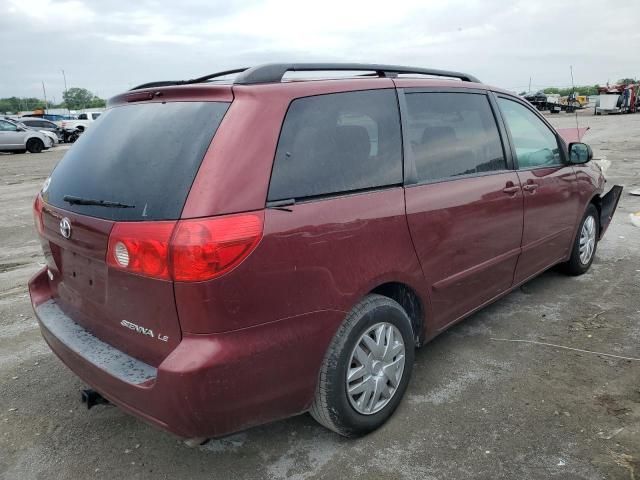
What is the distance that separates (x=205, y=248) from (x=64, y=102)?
103144 mm

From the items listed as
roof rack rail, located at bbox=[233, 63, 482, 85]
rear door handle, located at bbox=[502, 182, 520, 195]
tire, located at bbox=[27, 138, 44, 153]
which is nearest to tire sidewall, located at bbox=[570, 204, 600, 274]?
rear door handle, located at bbox=[502, 182, 520, 195]

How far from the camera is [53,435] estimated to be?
2779 millimetres

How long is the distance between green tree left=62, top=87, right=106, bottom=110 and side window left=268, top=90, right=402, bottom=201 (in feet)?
304

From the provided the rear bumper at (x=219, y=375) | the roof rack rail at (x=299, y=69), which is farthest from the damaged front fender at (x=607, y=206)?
the rear bumper at (x=219, y=375)

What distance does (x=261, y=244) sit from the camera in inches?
82.2

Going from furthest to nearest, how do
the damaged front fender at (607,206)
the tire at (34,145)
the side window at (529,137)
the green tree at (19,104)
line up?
the green tree at (19,104) → the tire at (34,145) → the damaged front fender at (607,206) → the side window at (529,137)

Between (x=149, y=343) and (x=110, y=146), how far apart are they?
993 mm

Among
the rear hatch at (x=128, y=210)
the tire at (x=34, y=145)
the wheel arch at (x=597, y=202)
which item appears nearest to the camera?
the rear hatch at (x=128, y=210)

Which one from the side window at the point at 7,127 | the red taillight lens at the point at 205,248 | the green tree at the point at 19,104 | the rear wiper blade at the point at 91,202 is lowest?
the red taillight lens at the point at 205,248

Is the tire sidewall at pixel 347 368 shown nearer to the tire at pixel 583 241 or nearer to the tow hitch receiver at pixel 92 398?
the tow hitch receiver at pixel 92 398

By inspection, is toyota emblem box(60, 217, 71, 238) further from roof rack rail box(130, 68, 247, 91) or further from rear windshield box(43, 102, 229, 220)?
roof rack rail box(130, 68, 247, 91)

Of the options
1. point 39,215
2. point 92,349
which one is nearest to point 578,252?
point 92,349

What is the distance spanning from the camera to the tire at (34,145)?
22.9m

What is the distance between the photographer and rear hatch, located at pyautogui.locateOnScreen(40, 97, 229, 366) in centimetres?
210
